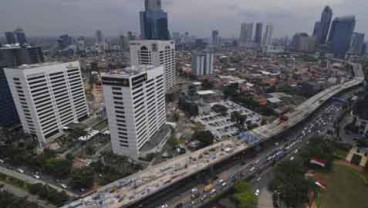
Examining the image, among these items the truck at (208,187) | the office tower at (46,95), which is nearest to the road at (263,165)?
the truck at (208,187)

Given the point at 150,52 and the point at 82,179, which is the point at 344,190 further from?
the point at 150,52

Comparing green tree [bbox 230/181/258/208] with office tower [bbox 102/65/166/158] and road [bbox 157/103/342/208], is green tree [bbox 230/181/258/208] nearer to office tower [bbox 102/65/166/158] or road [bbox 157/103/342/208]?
road [bbox 157/103/342/208]

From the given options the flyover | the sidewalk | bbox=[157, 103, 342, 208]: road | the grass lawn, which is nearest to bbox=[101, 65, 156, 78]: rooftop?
the flyover

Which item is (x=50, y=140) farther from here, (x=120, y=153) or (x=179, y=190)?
(x=179, y=190)

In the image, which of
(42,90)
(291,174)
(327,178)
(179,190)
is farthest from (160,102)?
(327,178)

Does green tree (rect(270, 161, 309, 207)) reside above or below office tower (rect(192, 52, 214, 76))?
below
